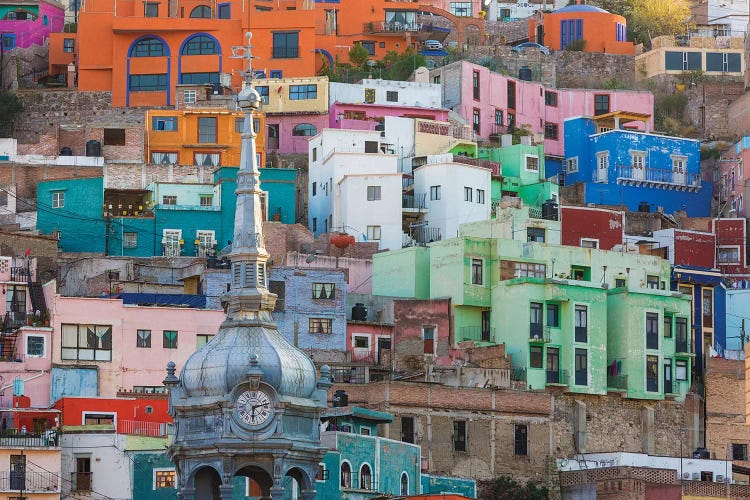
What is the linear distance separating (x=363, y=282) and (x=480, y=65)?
28.1 m

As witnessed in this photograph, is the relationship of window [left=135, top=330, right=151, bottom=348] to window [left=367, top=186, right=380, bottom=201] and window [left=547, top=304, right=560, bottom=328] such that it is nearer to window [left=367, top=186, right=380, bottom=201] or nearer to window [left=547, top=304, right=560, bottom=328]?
window [left=547, top=304, right=560, bottom=328]

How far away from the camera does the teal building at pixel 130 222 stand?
313ft

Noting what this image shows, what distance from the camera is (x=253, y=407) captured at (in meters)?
48.2

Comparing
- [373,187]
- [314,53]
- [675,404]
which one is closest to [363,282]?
[373,187]

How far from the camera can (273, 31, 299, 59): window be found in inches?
4614

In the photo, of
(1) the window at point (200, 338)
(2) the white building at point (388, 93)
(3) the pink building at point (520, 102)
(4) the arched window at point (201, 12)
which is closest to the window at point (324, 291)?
(1) the window at point (200, 338)

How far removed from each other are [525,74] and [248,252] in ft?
243

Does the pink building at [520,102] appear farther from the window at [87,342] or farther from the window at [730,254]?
the window at [87,342]

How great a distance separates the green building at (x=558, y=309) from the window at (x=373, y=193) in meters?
6.74

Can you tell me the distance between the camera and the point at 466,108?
114m

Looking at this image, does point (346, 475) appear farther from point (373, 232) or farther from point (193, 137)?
point (193, 137)

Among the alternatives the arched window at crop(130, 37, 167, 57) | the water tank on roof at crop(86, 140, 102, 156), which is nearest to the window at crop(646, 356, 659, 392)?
the water tank on roof at crop(86, 140, 102, 156)

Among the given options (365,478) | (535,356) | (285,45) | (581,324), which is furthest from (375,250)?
(365,478)

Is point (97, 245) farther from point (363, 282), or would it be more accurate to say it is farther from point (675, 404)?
point (675, 404)
